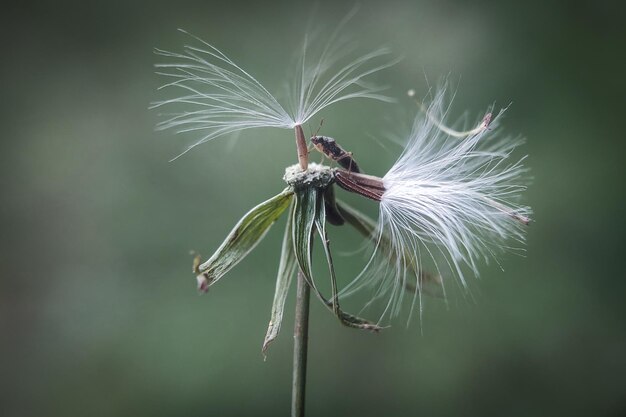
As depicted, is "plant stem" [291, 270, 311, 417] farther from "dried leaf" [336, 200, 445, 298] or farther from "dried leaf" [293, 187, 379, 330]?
"dried leaf" [336, 200, 445, 298]

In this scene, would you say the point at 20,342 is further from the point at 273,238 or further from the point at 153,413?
the point at 273,238

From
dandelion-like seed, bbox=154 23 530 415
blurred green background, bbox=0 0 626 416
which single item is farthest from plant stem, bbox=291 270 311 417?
blurred green background, bbox=0 0 626 416

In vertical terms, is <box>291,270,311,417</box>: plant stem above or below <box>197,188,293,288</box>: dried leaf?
below

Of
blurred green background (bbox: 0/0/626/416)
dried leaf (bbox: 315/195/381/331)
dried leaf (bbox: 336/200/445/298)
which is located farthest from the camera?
blurred green background (bbox: 0/0/626/416)

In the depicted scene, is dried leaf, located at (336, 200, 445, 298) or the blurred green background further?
the blurred green background

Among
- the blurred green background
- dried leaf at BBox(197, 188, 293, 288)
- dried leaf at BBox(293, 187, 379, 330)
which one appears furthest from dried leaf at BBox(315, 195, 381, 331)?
the blurred green background

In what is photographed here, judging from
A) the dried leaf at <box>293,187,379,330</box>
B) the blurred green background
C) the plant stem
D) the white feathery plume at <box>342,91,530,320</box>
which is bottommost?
the plant stem

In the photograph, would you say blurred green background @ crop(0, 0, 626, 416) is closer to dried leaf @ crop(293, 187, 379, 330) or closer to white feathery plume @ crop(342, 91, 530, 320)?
white feathery plume @ crop(342, 91, 530, 320)

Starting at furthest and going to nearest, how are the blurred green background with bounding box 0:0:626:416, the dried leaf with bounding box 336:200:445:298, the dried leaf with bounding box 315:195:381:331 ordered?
the blurred green background with bounding box 0:0:626:416 < the dried leaf with bounding box 336:200:445:298 < the dried leaf with bounding box 315:195:381:331
